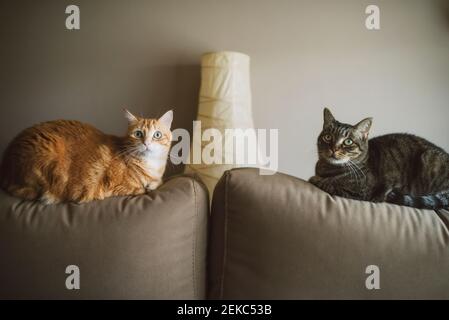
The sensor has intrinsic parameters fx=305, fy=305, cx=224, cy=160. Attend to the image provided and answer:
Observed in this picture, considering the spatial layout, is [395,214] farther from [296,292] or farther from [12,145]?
[12,145]

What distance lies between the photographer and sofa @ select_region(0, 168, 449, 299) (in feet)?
2.69

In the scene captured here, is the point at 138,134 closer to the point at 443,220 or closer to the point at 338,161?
the point at 338,161

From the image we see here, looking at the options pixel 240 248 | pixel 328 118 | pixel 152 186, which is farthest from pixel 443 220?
pixel 152 186

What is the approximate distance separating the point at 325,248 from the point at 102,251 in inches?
24.0

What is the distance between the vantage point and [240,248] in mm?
874

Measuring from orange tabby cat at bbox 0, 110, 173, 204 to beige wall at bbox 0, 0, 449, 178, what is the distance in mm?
648

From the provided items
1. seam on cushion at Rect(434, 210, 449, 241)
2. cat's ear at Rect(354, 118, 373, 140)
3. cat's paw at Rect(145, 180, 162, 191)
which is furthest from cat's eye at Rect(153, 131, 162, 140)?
seam on cushion at Rect(434, 210, 449, 241)

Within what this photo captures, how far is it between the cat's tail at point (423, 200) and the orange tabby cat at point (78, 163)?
792 millimetres

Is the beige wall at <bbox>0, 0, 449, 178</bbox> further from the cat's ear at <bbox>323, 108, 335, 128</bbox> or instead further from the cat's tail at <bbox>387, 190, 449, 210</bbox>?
the cat's tail at <bbox>387, 190, 449, 210</bbox>

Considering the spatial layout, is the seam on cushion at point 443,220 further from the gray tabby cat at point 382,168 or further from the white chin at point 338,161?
the white chin at point 338,161

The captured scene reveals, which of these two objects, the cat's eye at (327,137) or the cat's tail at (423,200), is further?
the cat's eye at (327,137)

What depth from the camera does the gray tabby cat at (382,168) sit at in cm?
97

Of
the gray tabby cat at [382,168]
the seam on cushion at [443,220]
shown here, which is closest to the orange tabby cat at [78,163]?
the gray tabby cat at [382,168]
